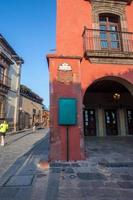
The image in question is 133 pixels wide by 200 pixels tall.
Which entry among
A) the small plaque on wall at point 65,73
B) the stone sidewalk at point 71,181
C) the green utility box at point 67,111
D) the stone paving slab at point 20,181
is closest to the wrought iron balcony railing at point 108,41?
the small plaque on wall at point 65,73

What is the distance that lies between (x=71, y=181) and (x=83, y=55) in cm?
488

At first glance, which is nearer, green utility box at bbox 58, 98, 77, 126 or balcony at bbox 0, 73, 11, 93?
green utility box at bbox 58, 98, 77, 126

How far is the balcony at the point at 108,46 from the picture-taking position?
262 inches

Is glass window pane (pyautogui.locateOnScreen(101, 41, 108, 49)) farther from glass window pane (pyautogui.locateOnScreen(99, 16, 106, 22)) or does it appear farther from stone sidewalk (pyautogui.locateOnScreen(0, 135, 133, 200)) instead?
stone sidewalk (pyautogui.locateOnScreen(0, 135, 133, 200))

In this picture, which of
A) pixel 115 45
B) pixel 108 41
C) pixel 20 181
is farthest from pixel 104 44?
pixel 20 181

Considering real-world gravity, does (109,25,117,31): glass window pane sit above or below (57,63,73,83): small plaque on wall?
above

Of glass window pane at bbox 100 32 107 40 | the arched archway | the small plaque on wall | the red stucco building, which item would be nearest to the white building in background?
the arched archway

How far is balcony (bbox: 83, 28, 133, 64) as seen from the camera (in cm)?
666

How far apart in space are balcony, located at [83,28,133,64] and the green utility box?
207 cm

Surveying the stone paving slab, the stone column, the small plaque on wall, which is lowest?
the stone paving slab

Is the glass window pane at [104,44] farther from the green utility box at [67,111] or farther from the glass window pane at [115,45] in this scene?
the green utility box at [67,111]

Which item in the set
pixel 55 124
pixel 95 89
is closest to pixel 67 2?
pixel 55 124

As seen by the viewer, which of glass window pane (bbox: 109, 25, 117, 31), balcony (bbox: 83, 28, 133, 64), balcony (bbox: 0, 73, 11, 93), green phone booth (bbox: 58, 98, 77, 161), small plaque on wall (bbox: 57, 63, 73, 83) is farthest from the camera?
balcony (bbox: 0, 73, 11, 93)

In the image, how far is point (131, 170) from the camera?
193 inches
